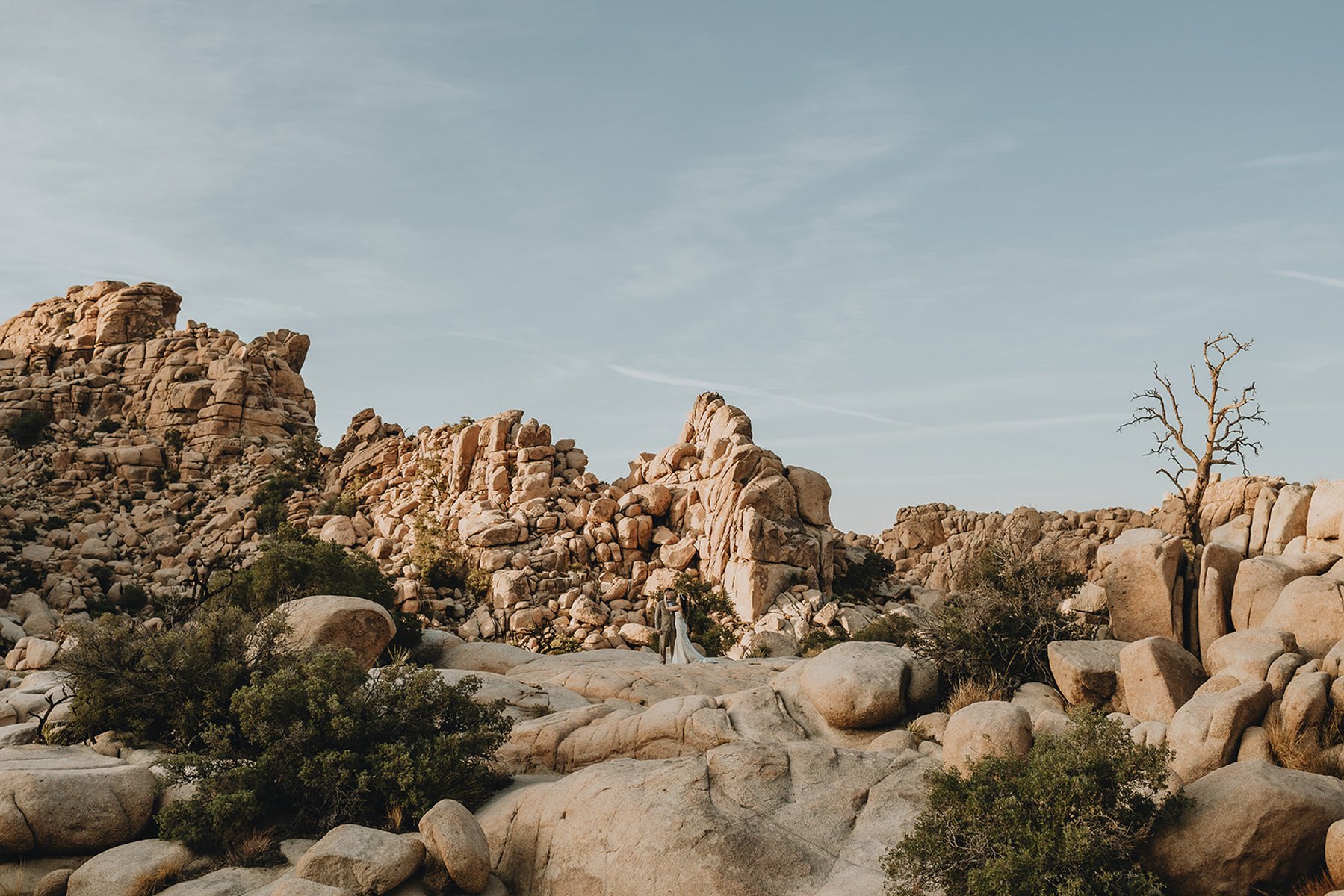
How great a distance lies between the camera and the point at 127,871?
1455cm

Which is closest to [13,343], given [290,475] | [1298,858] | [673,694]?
[290,475]

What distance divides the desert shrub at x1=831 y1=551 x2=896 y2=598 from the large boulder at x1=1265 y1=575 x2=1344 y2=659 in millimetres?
23316

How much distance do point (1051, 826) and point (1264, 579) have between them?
351 inches

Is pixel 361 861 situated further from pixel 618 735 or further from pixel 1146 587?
pixel 1146 587

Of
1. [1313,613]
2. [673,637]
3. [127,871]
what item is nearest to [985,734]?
[1313,613]

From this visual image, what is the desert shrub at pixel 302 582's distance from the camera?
104 ft

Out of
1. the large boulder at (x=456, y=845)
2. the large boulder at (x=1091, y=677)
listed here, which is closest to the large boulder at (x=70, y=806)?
the large boulder at (x=456, y=845)

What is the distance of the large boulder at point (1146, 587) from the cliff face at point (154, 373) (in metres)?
47.6

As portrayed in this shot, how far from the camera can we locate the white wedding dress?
100 ft

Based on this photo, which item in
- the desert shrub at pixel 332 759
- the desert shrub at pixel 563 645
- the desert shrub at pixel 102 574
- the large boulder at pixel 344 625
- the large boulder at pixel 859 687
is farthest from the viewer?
the desert shrub at pixel 102 574

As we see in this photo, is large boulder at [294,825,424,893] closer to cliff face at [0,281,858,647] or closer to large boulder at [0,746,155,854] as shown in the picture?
large boulder at [0,746,155,854]

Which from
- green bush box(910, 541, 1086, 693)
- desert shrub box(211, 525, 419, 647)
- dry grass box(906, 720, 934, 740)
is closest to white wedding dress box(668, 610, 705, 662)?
desert shrub box(211, 525, 419, 647)

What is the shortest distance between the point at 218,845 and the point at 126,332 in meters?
56.9

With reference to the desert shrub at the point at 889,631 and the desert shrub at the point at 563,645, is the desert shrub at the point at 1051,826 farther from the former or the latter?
the desert shrub at the point at 563,645
